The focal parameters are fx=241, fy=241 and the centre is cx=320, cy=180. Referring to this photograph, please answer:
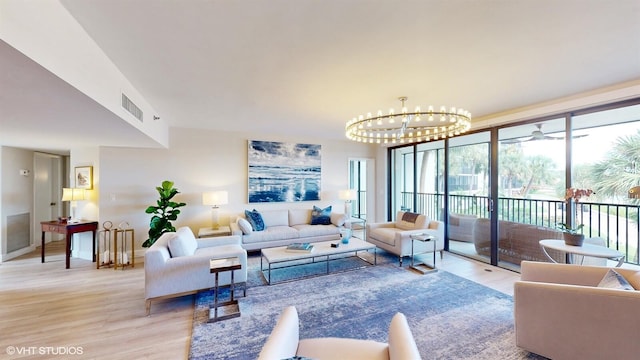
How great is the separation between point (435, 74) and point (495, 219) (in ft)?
9.79

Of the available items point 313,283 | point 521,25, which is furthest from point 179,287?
point 521,25

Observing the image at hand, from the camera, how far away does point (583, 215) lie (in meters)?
3.46

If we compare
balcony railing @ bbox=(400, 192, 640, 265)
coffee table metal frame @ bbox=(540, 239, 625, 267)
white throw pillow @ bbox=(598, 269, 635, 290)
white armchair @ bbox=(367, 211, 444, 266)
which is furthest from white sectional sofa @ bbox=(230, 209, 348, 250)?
white throw pillow @ bbox=(598, 269, 635, 290)

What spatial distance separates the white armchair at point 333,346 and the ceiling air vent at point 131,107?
2.71 metres

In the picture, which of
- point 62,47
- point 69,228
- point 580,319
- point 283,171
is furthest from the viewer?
point 283,171

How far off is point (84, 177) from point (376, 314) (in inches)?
216

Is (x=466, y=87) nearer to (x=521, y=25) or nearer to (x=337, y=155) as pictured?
(x=521, y=25)

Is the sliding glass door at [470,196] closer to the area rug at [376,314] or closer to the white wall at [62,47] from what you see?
the area rug at [376,314]

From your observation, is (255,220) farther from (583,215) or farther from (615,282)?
(583,215)

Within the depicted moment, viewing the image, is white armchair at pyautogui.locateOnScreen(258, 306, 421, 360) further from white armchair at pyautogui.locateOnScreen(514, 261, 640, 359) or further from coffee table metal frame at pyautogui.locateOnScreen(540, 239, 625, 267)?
coffee table metal frame at pyautogui.locateOnScreen(540, 239, 625, 267)

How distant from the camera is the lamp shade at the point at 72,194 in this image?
4.20 metres

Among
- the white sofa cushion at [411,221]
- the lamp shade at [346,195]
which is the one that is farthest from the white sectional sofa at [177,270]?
the lamp shade at [346,195]

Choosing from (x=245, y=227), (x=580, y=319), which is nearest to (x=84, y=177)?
(x=245, y=227)

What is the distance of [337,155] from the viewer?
20.9ft
